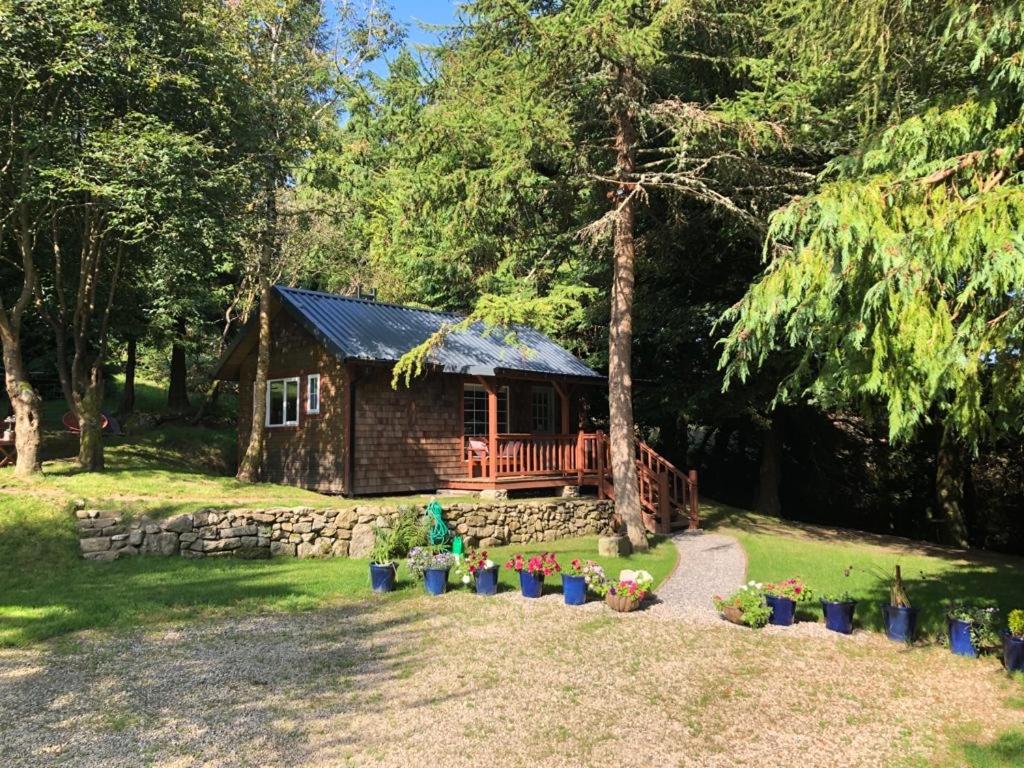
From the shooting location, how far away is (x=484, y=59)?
12.3 metres

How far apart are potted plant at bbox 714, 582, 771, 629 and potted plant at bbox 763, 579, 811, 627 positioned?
9 cm

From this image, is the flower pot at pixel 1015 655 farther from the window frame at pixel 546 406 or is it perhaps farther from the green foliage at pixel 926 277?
the window frame at pixel 546 406

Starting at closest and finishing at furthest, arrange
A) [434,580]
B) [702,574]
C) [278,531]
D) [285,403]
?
Result: [434,580] < [702,574] < [278,531] < [285,403]

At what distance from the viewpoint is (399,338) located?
1539 cm

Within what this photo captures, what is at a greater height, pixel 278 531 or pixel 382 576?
pixel 278 531

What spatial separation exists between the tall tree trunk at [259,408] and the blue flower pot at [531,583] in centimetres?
872

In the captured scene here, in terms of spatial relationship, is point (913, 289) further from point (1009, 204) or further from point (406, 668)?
point (406, 668)

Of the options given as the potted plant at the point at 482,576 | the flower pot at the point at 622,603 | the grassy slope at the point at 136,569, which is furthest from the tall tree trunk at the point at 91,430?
the flower pot at the point at 622,603

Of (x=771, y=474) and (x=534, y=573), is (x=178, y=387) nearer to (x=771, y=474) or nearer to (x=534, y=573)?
(x=771, y=474)

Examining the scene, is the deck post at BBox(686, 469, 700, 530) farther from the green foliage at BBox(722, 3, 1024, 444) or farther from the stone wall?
the green foliage at BBox(722, 3, 1024, 444)

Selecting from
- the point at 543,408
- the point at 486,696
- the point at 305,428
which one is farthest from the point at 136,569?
the point at 543,408

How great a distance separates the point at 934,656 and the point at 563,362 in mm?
12242

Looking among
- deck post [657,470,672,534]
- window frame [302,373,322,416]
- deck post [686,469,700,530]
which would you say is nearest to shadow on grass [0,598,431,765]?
window frame [302,373,322,416]

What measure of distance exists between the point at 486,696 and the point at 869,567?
8536 mm
